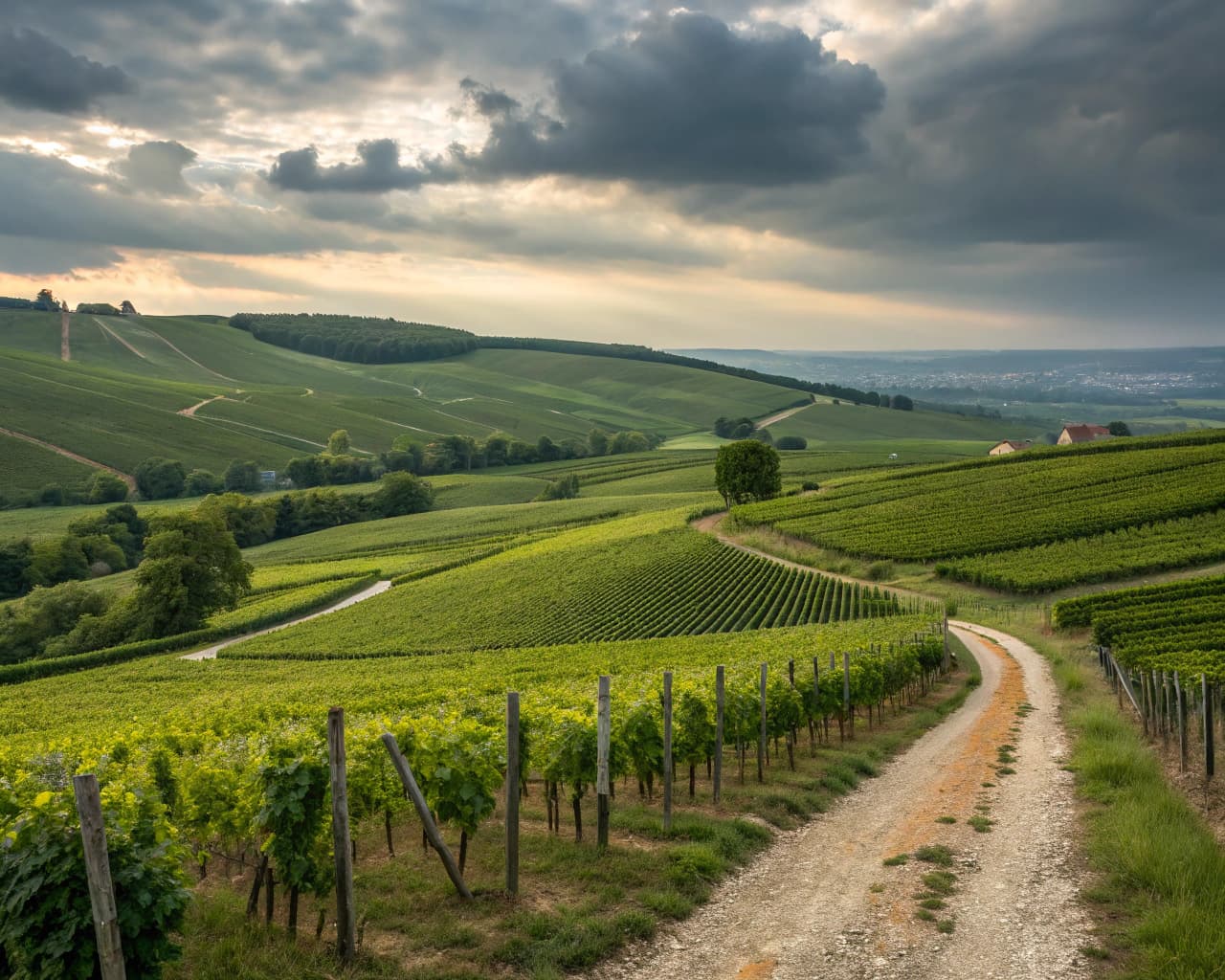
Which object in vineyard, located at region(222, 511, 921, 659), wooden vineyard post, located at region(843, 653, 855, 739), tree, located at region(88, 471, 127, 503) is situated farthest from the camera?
tree, located at region(88, 471, 127, 503)

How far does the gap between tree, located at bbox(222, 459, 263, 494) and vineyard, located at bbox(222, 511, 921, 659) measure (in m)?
76.9

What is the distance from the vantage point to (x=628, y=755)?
1273 centimetres

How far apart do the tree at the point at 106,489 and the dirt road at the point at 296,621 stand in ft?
229

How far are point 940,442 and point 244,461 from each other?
138296 mm

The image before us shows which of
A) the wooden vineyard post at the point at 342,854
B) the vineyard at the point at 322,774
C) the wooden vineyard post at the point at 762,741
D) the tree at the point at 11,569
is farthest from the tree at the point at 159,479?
the wooden vineyard post at the point at 342,854

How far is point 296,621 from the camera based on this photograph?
219 ft

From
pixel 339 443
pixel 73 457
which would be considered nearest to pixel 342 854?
pixel 73 457

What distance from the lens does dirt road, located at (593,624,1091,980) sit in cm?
814

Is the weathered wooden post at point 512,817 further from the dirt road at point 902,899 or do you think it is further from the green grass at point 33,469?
the green grass at point 33,469

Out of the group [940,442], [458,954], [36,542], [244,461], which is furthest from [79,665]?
[940,442]

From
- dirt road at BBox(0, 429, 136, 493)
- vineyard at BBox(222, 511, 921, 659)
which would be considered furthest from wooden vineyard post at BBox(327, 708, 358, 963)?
dirt road at BBox(0, 429, 136, 493)

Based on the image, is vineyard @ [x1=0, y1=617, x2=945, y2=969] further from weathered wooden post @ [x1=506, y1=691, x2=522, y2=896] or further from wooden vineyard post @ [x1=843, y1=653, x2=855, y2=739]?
weathered wooden post @ [x1=506, y1=691, x2=522, y2=896]

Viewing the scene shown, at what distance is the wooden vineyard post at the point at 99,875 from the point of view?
235 inches

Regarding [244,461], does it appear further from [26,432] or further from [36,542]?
[36,542]
